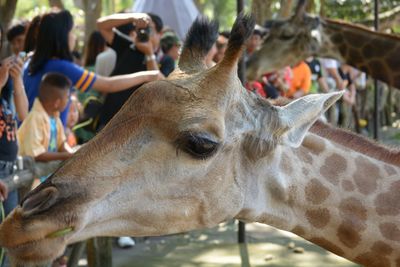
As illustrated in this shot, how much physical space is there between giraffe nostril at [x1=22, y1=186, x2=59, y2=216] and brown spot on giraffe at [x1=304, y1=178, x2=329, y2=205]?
1.07m

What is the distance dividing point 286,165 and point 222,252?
3.51 meters

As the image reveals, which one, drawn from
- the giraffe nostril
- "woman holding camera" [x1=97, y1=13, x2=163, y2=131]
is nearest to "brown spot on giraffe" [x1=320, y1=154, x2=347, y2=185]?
the giraffe nostril

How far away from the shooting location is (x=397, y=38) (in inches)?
278

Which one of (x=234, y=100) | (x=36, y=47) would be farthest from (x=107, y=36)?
(x=234, y=100)

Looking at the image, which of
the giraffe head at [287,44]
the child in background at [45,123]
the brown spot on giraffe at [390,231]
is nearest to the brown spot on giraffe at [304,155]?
the brown spot on giraffe at [390,231]

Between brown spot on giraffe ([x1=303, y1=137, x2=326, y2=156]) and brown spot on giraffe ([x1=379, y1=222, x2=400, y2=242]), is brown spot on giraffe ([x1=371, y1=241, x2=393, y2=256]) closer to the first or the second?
brown spot on giraffe ([x1=379, y1=222, x2=400, y2=242])

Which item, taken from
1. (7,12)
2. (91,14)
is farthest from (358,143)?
(91,14)

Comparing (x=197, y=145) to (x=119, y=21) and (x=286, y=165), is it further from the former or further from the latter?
(x=119, y=21)

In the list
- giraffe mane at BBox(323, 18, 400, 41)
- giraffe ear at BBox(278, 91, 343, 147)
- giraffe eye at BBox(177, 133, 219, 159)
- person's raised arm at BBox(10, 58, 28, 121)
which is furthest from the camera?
giraffe mane at BBox(323, 18, 400, 41)

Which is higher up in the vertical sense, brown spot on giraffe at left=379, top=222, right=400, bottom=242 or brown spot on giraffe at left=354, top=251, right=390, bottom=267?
brown spot on giraffe at left=379, top=222, right=400, bottom=242

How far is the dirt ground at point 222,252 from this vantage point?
579cm

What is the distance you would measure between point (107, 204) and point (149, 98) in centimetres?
42

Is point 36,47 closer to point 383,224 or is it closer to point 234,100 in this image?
point 234,100

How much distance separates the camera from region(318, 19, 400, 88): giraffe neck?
7289mm
